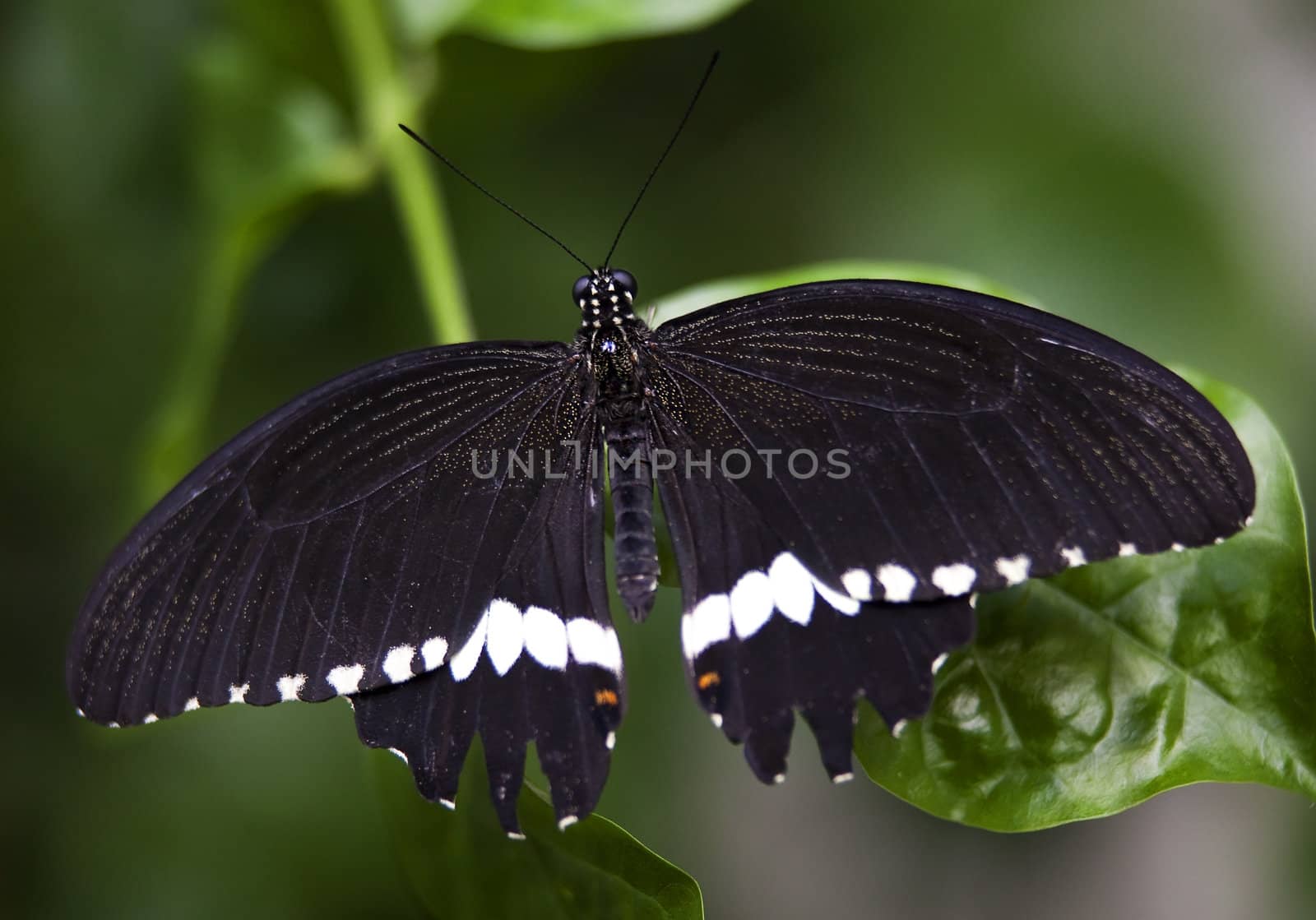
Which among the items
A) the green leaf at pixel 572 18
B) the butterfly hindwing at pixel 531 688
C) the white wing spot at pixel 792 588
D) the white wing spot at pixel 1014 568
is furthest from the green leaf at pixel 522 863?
the green leaf at pixel 572 18

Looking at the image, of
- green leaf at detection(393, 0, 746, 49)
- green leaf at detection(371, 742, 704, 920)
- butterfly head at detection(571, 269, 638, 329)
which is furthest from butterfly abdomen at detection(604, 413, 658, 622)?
green leaf at detection(393, 0, 746, 49)

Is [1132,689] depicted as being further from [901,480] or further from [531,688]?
[531,688]

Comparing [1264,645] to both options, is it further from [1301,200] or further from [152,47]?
[152,47]

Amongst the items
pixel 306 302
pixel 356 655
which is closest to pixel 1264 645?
pixel 356 655

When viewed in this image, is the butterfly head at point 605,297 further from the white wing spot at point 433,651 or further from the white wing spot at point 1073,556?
the white wing spot at point 1073,556

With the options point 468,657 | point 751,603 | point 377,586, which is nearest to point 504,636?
point 468,657

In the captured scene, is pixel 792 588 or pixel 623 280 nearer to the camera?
pixel 792 588
